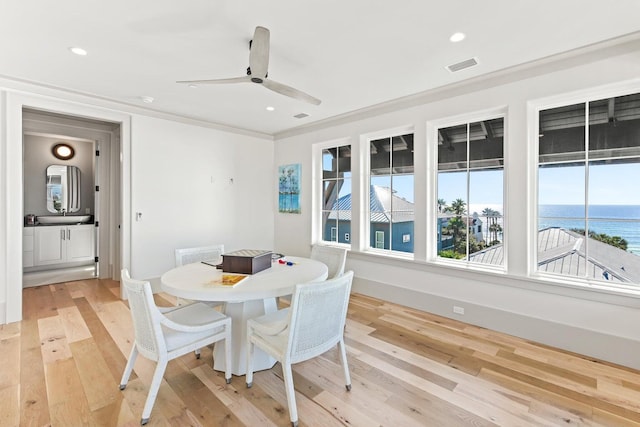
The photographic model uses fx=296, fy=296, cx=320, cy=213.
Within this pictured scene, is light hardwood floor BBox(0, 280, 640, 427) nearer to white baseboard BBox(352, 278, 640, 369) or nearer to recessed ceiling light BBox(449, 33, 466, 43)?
white baseboard BBox(352, 278, 640, 369)

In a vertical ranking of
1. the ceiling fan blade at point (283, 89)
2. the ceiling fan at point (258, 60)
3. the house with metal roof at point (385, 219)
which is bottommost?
the house with metal roof at point (385, 219)

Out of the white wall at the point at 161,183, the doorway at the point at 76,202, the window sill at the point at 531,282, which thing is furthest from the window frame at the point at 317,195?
the doorway at the point at 76,202

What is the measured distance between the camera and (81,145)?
5887 millimetres

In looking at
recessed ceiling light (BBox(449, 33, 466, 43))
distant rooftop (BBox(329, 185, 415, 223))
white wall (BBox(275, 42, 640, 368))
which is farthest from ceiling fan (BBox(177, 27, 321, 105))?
distant rooftop (BBox(329, 185, 415, 223))

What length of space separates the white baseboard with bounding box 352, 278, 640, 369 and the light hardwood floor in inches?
3.5

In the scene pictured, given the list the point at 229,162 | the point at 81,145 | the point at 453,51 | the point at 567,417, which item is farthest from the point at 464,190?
the point at 81,145

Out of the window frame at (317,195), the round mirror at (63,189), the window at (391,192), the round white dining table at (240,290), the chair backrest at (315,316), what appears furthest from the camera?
the round mirror at (63,189)

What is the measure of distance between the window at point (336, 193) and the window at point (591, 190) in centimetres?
235

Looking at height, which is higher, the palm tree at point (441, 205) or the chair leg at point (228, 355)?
the palm tree at point (441, 205)

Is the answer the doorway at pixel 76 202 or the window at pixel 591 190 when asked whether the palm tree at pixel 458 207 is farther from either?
the doorway at pixel 76 202

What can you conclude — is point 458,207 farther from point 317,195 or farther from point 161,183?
point 161,183

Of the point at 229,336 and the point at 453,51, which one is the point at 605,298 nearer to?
the point at 453,51

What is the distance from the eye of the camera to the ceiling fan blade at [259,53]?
2100mm

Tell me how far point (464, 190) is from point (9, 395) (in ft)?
13.6
